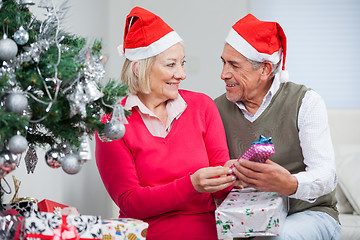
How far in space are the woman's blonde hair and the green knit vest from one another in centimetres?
43

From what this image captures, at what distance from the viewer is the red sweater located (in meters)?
1.70

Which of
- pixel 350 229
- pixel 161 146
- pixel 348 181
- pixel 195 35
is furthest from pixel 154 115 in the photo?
pixel 195 35

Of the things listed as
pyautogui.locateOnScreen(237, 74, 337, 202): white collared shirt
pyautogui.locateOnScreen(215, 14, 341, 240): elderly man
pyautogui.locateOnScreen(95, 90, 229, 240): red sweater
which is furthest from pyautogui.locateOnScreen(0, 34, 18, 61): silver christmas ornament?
pyautogui.locateOnScreen(237, 74, 337, 202): white collared shirt

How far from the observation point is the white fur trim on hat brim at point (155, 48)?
183 centimetres

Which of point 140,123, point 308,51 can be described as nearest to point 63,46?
point 140,123

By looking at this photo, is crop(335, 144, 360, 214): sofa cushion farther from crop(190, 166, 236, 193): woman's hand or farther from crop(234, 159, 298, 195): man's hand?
crop(190, 166, 236, 193): woman's hand

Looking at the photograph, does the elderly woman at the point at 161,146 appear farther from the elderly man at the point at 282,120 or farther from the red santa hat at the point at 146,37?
the elderly man at the point at 282,120

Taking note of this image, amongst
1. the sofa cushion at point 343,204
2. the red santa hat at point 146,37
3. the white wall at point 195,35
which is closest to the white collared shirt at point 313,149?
the red santa hat at point 146,37

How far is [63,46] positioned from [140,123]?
60 cm

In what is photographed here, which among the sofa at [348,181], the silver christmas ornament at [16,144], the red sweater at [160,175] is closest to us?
the silver christmas ornament at [16,144]

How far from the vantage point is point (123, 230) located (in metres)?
1.34

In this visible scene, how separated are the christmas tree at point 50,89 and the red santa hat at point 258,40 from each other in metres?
0.86

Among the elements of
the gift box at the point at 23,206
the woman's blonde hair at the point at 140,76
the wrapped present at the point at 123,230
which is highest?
the woman's blonde hair at the point at 140,76

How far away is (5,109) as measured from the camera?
3.71 ft
